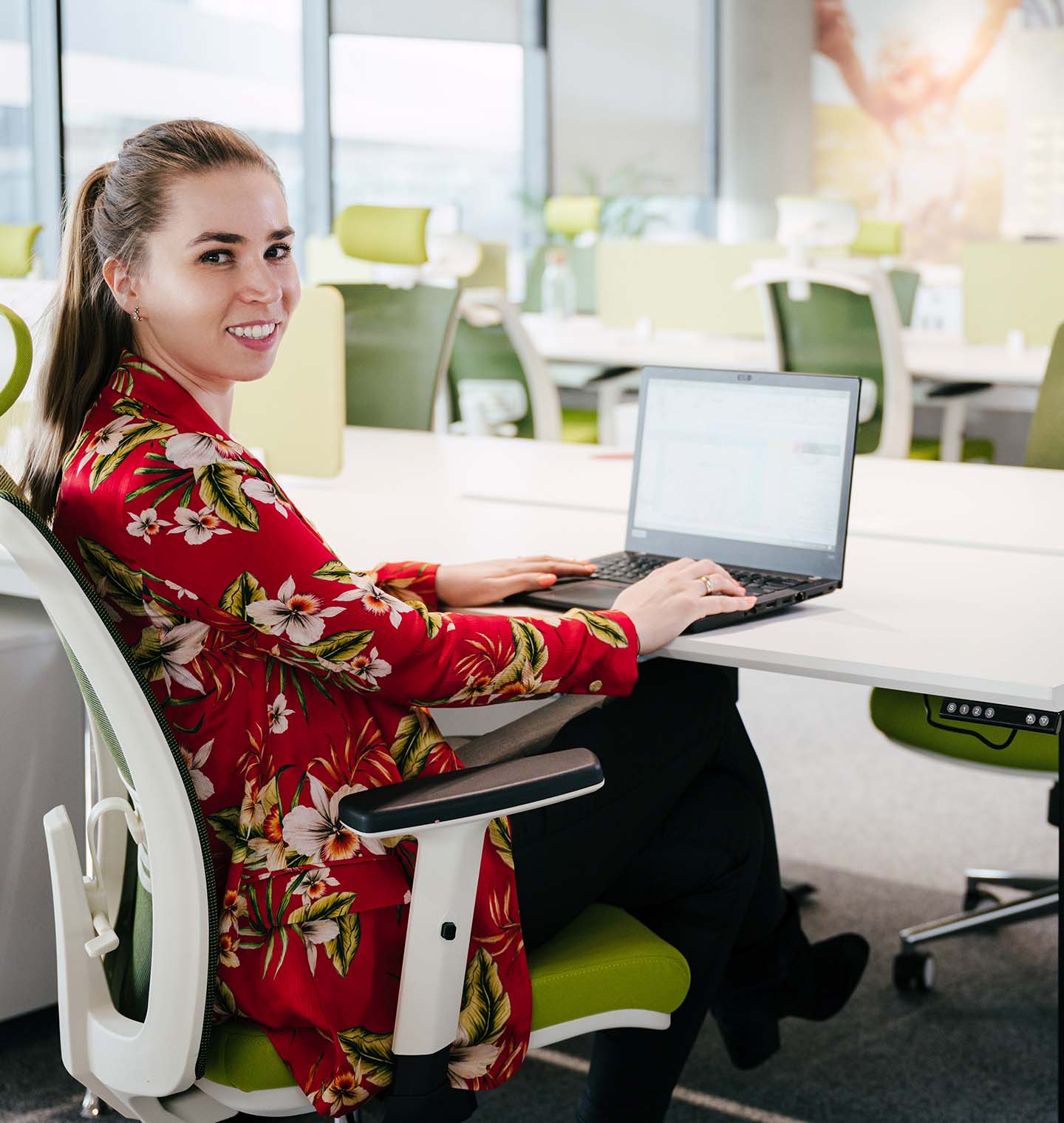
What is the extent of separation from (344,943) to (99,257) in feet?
2.04

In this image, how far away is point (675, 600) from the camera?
1433 mm

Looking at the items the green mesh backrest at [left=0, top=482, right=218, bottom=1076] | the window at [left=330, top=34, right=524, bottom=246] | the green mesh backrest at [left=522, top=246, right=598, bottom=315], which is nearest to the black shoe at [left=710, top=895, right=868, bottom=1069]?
the green mesh backrest at [left=0, top=482, right=218, bottom=1076]

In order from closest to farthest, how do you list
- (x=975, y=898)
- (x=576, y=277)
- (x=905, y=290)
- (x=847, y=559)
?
(x=847, y=559) < (x=975, y=898) < (x=905, y=290) < (x=576, y=277)

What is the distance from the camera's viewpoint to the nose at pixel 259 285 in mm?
1281

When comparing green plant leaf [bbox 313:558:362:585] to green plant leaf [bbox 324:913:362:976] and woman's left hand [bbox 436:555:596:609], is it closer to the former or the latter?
green plant leaf [bbox 324:913:362:976]

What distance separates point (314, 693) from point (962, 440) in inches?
138

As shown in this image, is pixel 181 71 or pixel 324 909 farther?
pixel 181 71

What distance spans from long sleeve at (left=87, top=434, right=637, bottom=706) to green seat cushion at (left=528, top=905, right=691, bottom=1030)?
0.81 feet

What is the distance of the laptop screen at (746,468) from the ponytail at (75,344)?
69 centimetres

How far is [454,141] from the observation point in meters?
7.73

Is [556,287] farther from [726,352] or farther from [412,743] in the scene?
[412,743]

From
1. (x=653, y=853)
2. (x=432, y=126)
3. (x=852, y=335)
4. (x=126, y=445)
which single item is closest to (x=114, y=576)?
(x=126, y=445)

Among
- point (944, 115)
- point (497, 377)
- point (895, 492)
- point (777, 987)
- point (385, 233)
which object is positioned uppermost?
point (944, 115)

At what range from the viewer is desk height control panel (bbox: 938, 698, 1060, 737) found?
1.27m
